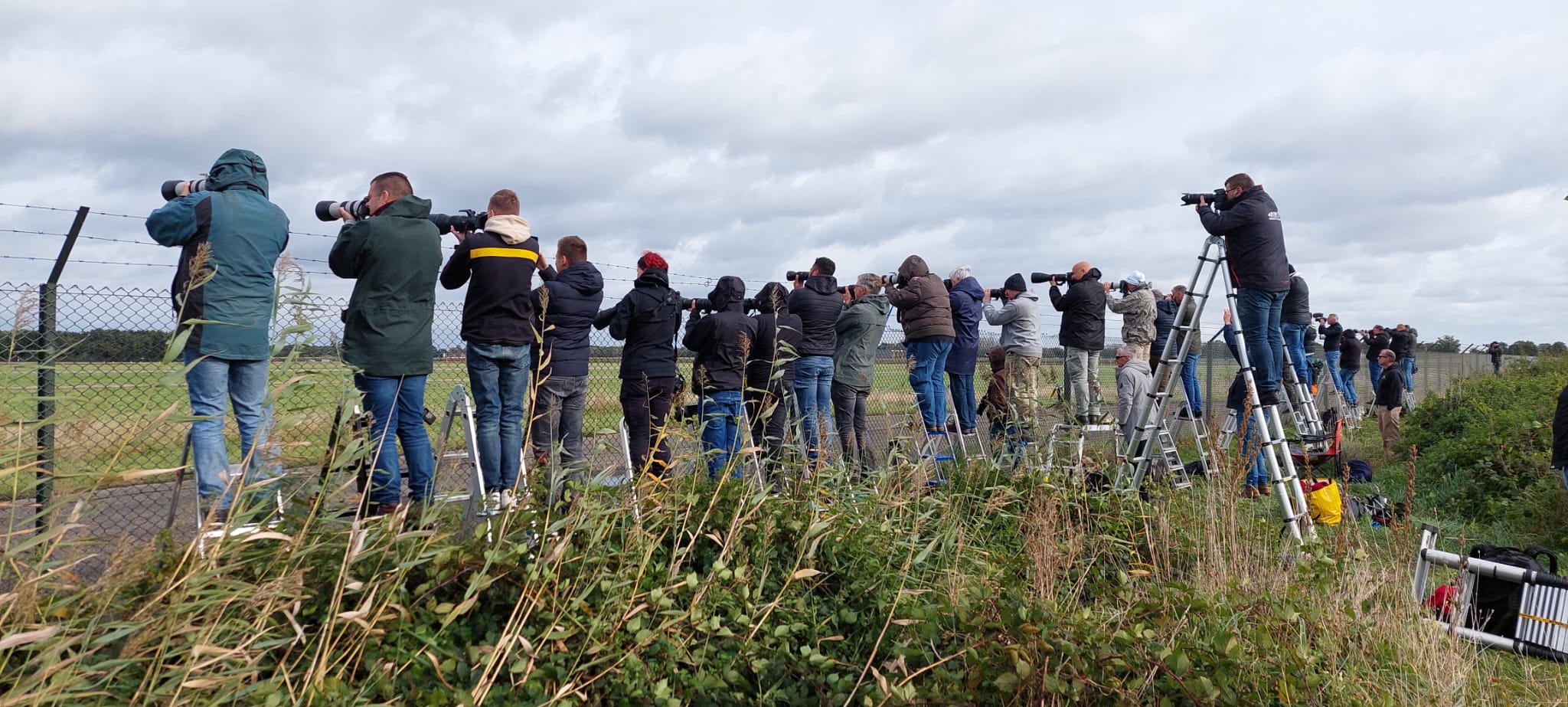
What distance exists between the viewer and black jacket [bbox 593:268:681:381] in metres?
6.99

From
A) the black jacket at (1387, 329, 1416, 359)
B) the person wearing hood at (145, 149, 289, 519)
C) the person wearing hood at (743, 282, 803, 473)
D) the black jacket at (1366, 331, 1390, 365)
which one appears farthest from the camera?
the black jacket at (1387, 329, 1416, 359)

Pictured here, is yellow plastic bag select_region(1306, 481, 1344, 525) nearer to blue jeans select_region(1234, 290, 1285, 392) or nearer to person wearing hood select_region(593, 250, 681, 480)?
blue jeans select_region(1234, 290, 1285, 392)

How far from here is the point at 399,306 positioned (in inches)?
197

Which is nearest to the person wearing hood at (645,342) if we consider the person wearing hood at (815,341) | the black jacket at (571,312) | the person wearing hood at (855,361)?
the black jacket at (571,312)

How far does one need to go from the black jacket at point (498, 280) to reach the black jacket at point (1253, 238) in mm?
4793

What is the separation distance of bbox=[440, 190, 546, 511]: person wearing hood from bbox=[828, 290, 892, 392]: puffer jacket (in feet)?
12.3

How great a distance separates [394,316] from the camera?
16.3 ft

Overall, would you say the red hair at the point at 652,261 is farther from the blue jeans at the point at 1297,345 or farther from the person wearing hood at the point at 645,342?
the blue jeans at the point at 1297,345

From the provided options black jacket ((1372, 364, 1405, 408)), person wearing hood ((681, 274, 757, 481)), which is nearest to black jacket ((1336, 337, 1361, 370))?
black jacket ((1372, 364, 1405, 408))

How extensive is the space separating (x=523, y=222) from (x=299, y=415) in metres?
3.02

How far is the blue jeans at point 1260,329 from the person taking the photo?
7.25 m

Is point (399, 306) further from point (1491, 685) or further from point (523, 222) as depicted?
point (1491, 685)

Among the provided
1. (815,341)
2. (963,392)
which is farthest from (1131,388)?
(815,341)

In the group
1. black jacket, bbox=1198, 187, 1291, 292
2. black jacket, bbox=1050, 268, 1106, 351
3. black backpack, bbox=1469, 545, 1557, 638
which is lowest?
black backpack, bbox=1469, 545, 1557, 638
